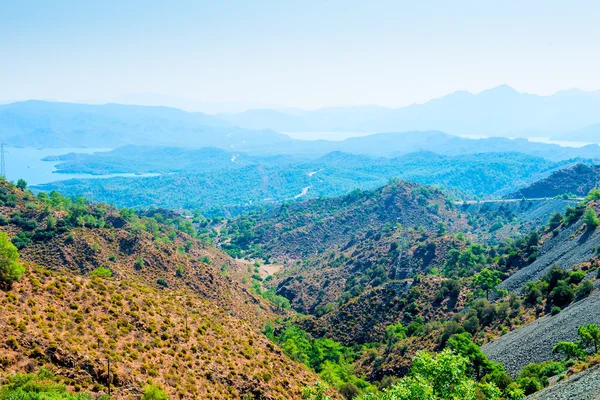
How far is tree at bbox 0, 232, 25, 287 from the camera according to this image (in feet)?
69.8

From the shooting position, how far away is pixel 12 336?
60.1ft

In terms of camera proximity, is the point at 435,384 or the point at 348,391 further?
the point at 348,391

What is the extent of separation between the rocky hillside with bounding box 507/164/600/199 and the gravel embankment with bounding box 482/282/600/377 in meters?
101

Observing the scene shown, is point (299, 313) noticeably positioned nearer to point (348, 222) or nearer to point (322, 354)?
point (322, 354)

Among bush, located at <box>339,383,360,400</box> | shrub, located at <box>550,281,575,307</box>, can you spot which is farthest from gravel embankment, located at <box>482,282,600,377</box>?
bush, located at <box>339,383,360,400</box>

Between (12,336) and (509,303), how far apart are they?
40539 mm

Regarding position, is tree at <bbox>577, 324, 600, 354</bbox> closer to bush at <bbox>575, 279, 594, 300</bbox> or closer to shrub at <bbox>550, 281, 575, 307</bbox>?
bush at <bbox>575, 279, 594, 300</bbox>

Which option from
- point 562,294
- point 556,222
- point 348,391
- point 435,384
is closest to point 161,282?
point 348,391

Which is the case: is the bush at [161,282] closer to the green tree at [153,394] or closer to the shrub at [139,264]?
the shrub at [139,264]

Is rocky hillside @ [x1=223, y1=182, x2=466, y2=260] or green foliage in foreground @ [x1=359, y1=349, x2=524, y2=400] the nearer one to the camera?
green foliage in foreground @ [x1=359, y1=349, x2=524, y2=400]

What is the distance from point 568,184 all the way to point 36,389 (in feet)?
464

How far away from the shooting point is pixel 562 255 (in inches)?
1928

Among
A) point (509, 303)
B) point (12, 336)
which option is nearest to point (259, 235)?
point (509, 303)

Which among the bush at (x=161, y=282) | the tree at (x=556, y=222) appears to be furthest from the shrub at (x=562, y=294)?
the bush at (x=161, y=282)
